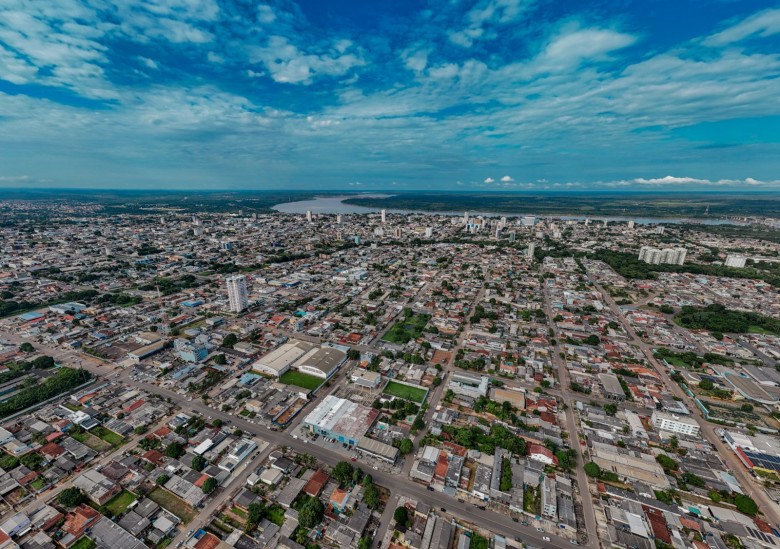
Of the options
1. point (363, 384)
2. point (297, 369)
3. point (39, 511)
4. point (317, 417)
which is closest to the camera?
point (39, 511)

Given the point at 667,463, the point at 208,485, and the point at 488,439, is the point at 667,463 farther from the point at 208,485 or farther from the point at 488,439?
the point at 208,485

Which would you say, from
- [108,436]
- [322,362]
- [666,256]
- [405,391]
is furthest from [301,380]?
[666,256]

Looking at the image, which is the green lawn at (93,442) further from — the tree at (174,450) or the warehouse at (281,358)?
the warehouse at (281,358)

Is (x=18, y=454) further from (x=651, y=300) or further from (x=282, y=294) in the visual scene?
(x=651, y=300)

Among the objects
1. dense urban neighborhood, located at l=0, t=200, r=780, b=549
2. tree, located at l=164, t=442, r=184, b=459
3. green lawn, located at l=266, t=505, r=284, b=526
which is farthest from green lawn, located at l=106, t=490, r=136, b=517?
green lawn, located at l=266, t=505, r=284, b=526

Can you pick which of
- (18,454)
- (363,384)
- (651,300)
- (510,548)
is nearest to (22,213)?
(18,454)

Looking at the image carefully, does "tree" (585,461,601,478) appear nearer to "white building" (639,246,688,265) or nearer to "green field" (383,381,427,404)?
"green field" (383,381,427,404)
